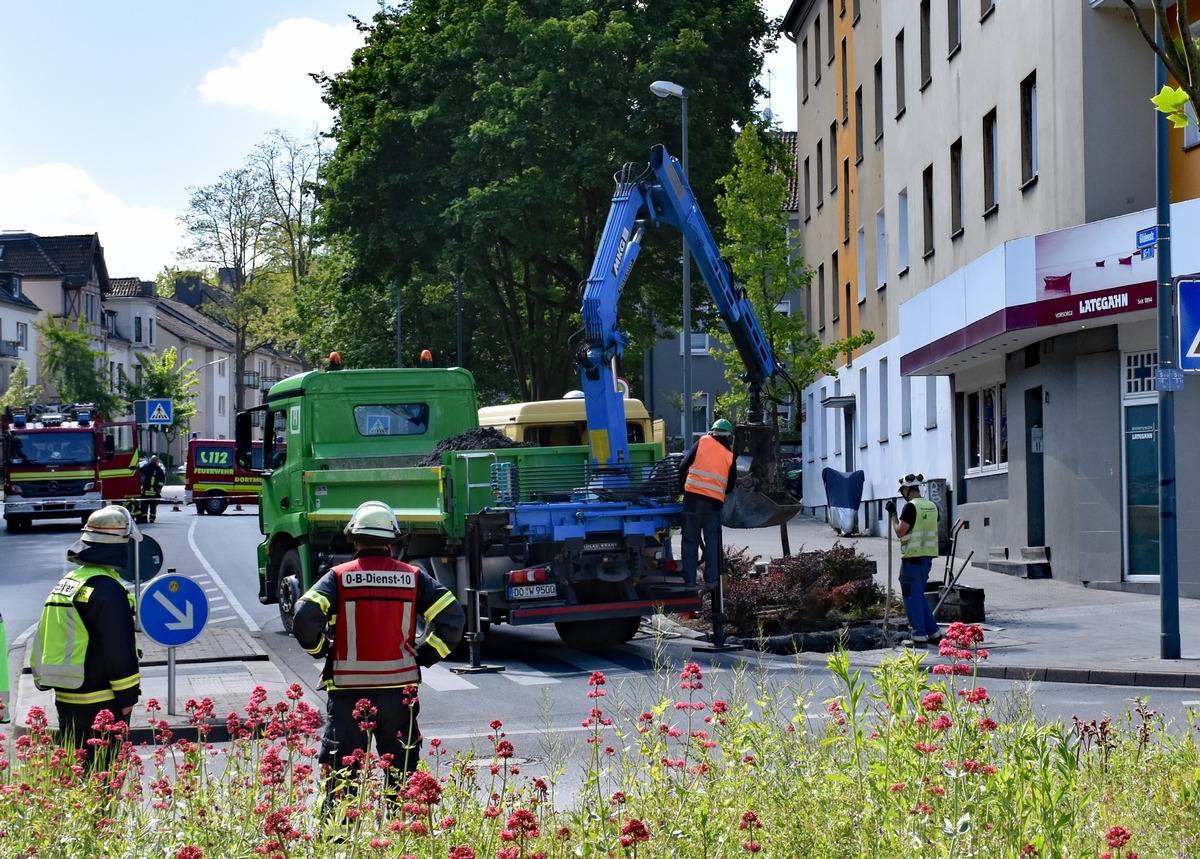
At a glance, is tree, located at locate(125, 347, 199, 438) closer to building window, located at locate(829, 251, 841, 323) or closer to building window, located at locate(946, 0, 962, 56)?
building window, located at locate(829, 251, 841, 323)

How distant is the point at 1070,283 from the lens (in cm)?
2005

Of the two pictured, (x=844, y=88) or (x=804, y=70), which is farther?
(x=804, y=70)

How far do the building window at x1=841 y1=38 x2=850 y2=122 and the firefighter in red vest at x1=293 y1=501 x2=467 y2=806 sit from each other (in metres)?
32.7

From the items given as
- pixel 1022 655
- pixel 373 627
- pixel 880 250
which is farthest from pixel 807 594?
pixel 880 250

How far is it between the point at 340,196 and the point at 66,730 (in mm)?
30936

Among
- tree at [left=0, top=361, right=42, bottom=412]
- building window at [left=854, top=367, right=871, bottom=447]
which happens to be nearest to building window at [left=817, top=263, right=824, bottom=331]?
building window at [left=854, top=367, right=871, bottom=447]

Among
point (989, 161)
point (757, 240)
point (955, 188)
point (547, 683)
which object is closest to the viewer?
point (547, 683)

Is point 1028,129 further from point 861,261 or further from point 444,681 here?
point 861,261

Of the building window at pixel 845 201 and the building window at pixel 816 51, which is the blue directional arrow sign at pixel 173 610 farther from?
the building window at pixel 816 51

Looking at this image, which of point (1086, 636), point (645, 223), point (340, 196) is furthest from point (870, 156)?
point (1086, 636)

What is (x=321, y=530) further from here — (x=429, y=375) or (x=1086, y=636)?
(x=1086, y=636)

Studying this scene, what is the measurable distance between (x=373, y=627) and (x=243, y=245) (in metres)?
65.3

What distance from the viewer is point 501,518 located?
14.7 metres

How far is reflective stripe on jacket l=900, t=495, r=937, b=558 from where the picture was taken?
15711mm
